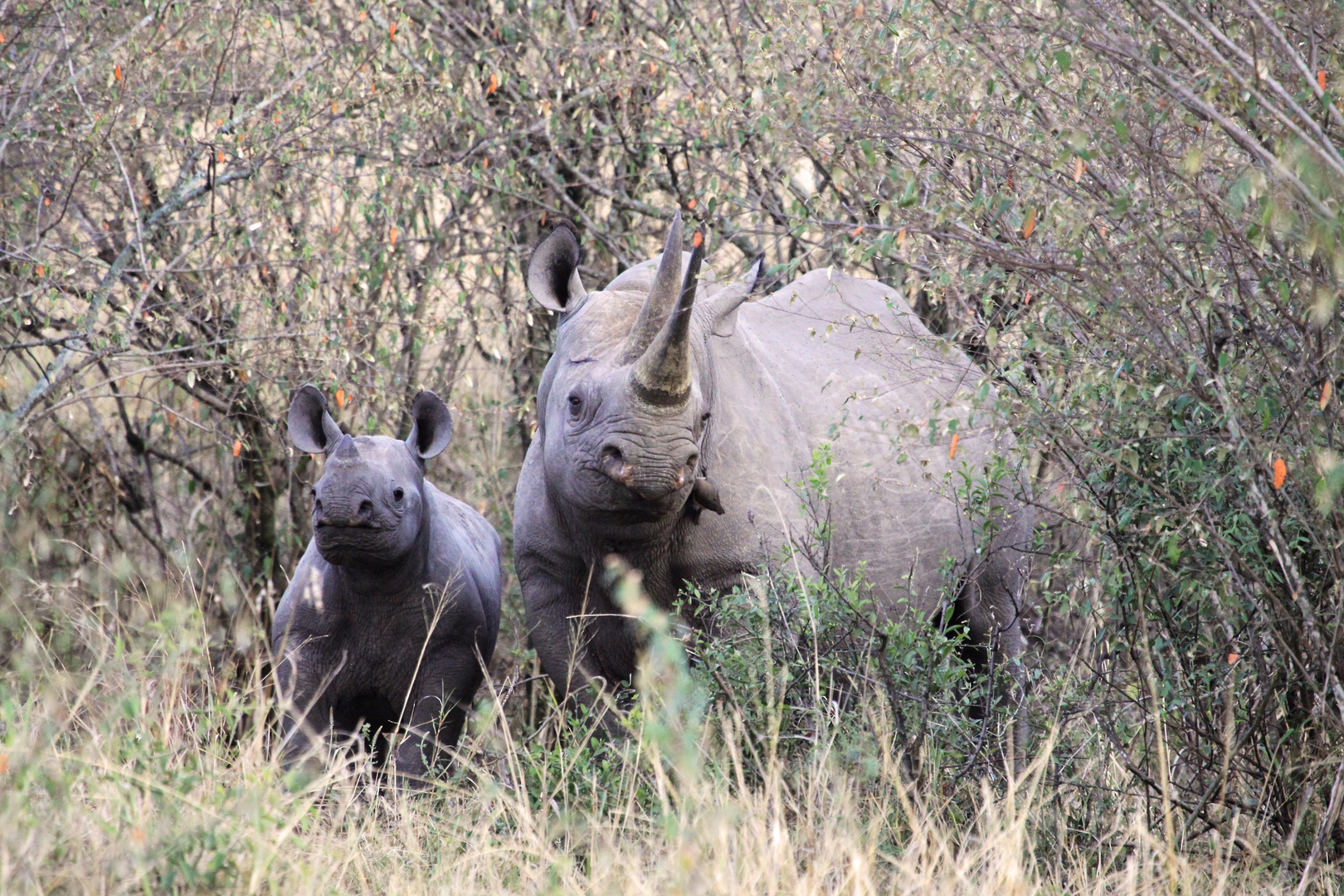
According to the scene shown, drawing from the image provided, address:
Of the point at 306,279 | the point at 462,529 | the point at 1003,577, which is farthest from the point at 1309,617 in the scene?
the point at 306,279

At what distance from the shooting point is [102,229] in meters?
8.73

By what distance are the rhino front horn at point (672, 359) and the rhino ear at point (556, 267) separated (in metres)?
0.84

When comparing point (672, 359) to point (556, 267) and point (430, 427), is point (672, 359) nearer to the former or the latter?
point (556, 267)

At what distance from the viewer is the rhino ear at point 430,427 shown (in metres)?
6.87

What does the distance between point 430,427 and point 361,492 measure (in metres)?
0.92

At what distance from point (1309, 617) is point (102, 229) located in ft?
22.0

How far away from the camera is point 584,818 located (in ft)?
16.9

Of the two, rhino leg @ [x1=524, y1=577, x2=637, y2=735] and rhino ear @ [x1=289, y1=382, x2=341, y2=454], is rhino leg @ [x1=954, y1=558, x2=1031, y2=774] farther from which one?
rhino ear @ [x1=289, y1=382, x2=341, y2=454]

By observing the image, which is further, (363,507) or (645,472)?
(363,507)

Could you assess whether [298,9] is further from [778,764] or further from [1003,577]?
[778,764]

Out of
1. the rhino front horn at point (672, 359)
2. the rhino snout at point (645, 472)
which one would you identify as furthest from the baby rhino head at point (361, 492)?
the rhino front horn at point (672, 359)

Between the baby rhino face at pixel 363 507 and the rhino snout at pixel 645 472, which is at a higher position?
the rhino snout at pixel 645 472

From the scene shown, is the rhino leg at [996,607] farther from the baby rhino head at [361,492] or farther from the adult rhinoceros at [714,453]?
the baby rhino head at [361,492]

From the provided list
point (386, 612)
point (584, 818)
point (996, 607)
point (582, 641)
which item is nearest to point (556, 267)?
point (582, 641)
